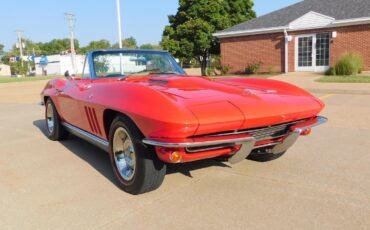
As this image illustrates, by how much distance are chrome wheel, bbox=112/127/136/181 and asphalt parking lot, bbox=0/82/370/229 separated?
0.68 feet

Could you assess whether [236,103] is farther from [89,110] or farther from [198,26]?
[198,26]

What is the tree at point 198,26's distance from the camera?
78.5 ft

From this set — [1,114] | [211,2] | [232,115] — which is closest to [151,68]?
[232,115]

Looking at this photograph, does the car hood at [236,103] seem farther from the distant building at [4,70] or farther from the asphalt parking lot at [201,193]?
the distant building at [4,70]

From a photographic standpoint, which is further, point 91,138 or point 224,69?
point 224,69

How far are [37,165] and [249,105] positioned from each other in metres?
2.93

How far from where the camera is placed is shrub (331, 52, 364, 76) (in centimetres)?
1667

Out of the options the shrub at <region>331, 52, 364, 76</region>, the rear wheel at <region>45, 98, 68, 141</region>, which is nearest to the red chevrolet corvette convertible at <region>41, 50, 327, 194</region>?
the rear wheel at <region>45, 98, 68, 141</region>

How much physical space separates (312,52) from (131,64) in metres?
16.8

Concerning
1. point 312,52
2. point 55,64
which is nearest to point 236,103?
point 312,52

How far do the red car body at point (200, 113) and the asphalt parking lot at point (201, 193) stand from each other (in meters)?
0.46

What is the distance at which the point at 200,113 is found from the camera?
2.88m

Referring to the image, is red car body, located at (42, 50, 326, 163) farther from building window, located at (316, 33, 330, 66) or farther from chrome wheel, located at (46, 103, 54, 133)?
building window, located at (316, 33, 330, 66)

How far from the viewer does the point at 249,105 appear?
319cm
